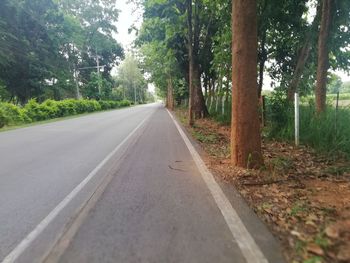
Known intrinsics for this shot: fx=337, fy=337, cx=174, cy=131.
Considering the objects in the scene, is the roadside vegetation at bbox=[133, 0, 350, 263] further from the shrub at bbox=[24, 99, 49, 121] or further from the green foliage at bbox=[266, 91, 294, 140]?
the shrub at bbox=[24, 99, 49, 121]

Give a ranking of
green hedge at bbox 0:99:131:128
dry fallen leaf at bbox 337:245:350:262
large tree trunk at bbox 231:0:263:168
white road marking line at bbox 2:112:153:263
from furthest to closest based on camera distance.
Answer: green hedge at bbox 0:99:131:128, large tree trunk at bbox 231:0:263:168, white road marking line at bbox 2:112:153:263, dry fallen leaf at bbox 337:245:350:262

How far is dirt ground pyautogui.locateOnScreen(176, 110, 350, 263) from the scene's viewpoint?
3.50 m

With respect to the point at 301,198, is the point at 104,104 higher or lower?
lower

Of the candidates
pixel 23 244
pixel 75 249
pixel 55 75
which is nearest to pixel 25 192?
pixel 23 244

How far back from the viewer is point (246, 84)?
7.04 metres

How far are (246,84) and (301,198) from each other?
9.23 ft

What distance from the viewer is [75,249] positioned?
11.7ft

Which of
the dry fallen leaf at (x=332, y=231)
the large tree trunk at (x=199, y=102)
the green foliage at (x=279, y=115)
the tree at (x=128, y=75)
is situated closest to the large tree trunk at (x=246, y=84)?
the dry fallen leaf at (x=332, y=231)

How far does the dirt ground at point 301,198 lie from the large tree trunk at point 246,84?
1.30 feet

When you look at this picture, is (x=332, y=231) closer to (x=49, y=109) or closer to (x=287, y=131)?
(x=287, y=131)

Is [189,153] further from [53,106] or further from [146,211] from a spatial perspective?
[53,106]

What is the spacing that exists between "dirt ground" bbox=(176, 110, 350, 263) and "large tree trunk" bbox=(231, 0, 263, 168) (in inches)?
15.6

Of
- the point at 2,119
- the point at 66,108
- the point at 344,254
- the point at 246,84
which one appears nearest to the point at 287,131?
the point at 246,84

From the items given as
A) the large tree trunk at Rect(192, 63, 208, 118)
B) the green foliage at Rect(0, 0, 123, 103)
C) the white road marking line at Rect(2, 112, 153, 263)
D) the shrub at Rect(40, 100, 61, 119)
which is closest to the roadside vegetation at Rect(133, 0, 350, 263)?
the white road marking line at Rect(2, 112, 153, 263)
